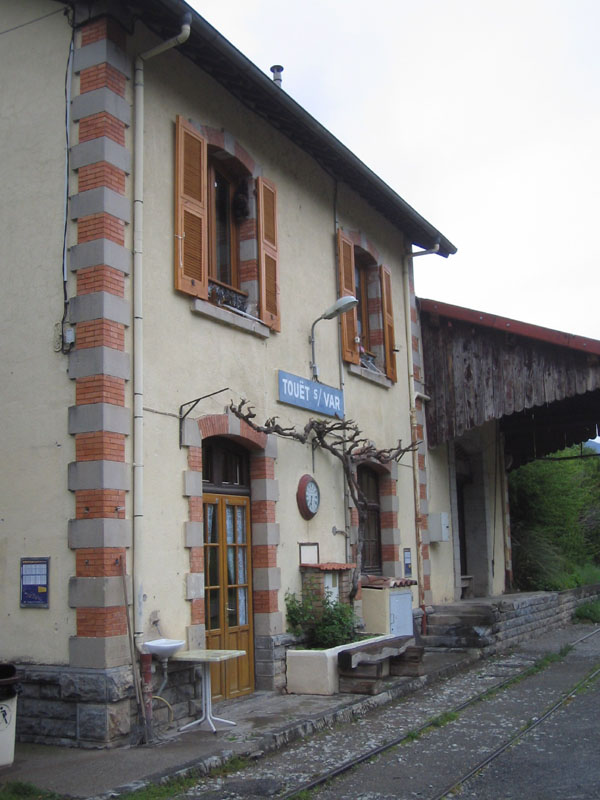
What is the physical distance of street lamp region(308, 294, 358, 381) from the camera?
32.5ft

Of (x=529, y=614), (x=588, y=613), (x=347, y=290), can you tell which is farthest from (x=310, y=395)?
(x=588, y=613)

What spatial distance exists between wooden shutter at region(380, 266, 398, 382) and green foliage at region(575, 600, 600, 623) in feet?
24.1

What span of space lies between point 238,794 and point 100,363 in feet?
11.6

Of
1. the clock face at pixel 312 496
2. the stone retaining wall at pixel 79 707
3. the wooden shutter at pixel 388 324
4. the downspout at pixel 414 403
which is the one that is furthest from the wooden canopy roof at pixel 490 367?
the stone retaining wall at pixel 79 707

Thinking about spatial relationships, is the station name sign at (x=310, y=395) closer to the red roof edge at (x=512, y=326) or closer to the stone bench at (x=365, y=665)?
the stone bench at (x=365, y=665)

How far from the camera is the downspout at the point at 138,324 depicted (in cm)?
736

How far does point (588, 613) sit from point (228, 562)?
10.8 m

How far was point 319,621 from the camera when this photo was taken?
961cm

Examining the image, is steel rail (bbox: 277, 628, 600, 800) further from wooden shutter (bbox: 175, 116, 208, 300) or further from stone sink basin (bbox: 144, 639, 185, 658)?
wooden shutter (bbox: 175, 116, 208, 300)

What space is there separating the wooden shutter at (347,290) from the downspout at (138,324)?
4.18 m

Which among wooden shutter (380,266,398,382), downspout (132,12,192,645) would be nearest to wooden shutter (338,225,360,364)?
wooden shutter (380,266,398,382)

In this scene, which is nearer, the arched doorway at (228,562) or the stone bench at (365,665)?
the arched doorway at (228,562)

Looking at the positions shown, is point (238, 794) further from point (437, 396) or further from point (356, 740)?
point (437, 396)

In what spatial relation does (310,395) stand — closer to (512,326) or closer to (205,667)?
(205,667)
